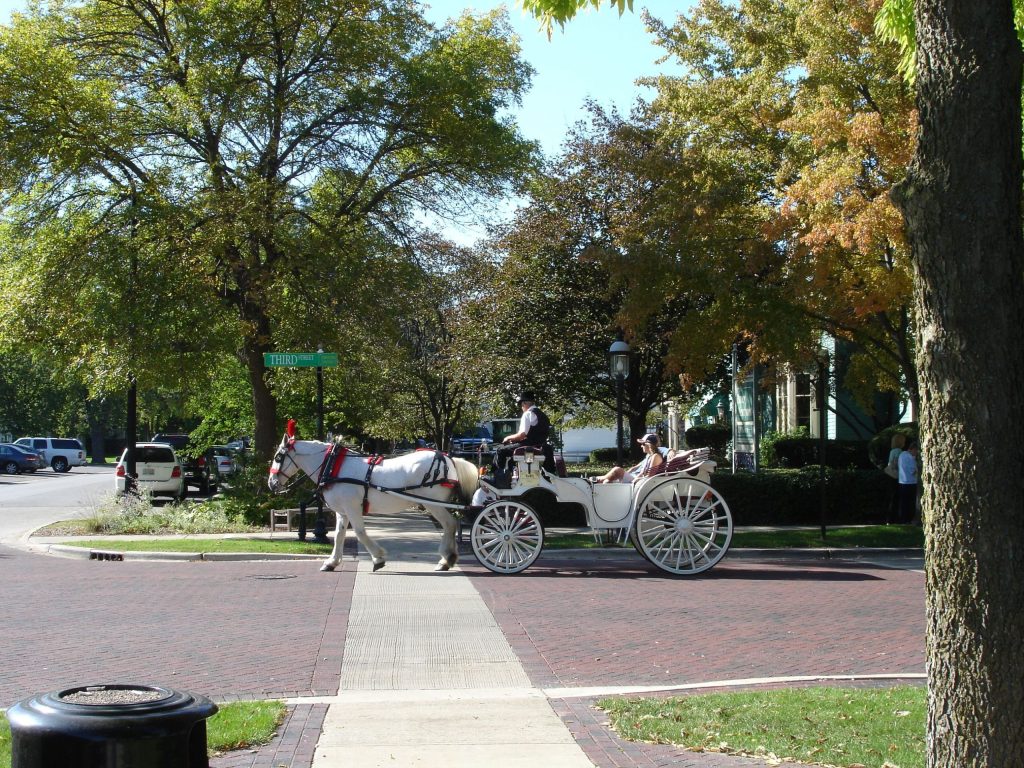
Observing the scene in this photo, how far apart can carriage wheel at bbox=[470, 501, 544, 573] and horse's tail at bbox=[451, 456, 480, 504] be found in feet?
2.15

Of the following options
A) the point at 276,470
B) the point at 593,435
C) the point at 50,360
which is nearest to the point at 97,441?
the point at 593,435

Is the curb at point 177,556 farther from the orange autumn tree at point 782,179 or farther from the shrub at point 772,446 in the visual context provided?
the shrub at point 772,446

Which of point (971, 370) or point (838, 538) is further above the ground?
point (971, 370)

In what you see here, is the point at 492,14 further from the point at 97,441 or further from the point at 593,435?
the point at 97,441

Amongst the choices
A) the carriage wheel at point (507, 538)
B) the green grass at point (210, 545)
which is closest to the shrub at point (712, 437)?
the green grass at point (210, 545)

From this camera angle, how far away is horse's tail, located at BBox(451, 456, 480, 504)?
1548 cm

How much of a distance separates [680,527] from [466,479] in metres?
3.11

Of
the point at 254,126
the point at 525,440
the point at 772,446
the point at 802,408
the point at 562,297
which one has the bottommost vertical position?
the point at 525,440

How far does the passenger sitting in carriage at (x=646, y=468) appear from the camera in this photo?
15.4m

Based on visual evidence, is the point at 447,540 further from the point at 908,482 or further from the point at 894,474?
the point at 894,474

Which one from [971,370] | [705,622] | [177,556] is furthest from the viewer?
[177,556]

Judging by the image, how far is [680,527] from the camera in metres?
15.0

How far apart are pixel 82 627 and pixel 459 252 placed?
1755 centimetres

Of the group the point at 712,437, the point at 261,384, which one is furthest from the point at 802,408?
the point at 261,384
